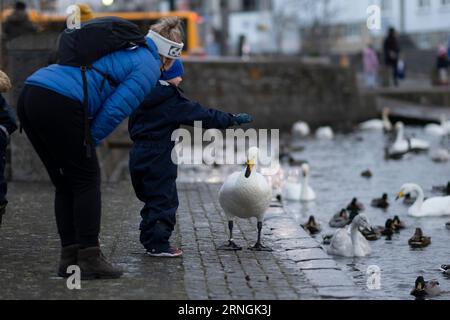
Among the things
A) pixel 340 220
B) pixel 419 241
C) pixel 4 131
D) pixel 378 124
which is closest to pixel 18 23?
pixel 340 220

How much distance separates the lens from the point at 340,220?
510 inches

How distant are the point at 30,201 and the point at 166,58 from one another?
12.3 ft

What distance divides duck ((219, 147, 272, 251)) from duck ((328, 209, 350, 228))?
4.13m

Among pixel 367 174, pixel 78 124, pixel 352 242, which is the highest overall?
pixel 78 124

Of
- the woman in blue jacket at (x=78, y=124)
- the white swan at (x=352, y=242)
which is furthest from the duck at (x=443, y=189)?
the woman in blue jacket at (x=78, y=124)

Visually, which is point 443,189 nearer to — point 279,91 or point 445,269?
point 445,269

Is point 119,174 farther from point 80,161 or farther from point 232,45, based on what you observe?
point 232,45

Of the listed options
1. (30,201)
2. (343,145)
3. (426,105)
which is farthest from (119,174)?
(426,105)

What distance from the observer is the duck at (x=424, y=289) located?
8412 millimetres

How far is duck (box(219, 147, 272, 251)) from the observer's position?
849 cm

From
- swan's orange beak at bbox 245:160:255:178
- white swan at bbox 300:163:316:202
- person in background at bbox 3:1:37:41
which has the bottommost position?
white swan at bbox 300:163:316:202

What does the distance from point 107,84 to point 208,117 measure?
1.11m

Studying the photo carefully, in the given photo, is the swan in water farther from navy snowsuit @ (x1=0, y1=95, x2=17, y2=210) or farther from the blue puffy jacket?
the blue puffy jacket

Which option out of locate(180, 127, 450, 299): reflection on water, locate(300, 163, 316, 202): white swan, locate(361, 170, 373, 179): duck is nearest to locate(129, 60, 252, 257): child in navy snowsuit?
locate(180, 127, 450, 299): reflection on water
